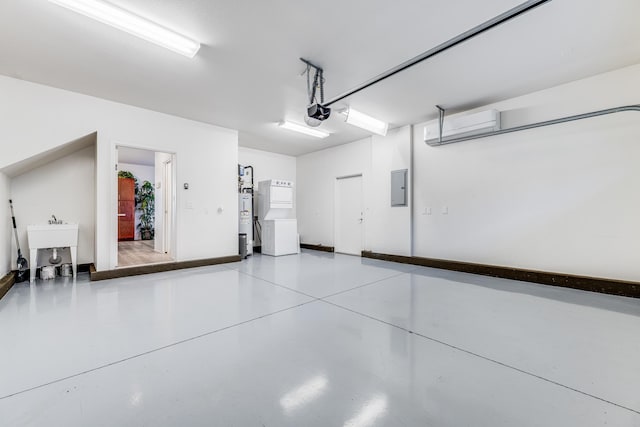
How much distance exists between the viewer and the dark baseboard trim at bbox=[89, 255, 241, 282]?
414 cm

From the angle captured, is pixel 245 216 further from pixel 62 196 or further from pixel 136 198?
pixel 136 198

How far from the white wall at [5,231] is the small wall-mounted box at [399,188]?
636cm

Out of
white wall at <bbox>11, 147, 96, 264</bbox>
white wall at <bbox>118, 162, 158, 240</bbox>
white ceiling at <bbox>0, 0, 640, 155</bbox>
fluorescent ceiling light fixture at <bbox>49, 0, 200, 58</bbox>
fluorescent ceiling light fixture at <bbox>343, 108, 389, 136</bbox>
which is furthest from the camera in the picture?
white wall at <bbox>118, 162, 158, 240</bbox>

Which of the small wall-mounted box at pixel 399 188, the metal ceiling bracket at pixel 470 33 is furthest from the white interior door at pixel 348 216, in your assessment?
the metal ceiling bracket at pixel 470 33

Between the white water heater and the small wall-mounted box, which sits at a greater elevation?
the small wall-mounted box

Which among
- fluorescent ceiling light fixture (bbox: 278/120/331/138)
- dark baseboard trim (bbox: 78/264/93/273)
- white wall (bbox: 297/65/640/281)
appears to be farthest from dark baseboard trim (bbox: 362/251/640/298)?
dark baseboard trim (bbox: 78/264/93/273)

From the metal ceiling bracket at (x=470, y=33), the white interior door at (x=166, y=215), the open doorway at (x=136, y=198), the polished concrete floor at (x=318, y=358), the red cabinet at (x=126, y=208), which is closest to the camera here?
the polished concrete floor at (x=318, y=358)

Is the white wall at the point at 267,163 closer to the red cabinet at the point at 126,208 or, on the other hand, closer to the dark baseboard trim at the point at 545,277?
the dark baseboard trim at the point at 545,277

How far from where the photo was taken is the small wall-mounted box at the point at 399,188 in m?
5.56

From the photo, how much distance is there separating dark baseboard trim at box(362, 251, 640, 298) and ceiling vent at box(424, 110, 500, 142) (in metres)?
2.31

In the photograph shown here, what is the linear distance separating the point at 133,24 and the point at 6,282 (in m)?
3.67

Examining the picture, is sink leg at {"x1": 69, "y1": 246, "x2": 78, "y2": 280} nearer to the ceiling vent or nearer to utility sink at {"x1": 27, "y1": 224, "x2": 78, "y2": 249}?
utility sink at {"x1": 27, "y1": 224, "x2": 78, "y2": 249}

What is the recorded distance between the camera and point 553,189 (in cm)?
386

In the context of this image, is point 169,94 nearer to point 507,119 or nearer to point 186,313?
point 186,313
